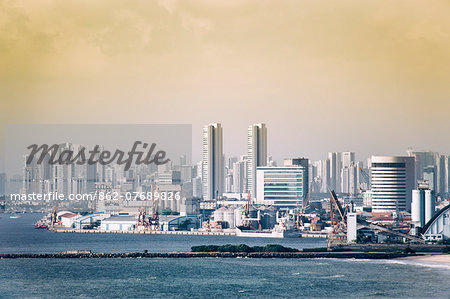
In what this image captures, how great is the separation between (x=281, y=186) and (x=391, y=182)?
8647 millimetres

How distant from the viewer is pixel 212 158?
274 ft

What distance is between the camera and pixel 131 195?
235 ft

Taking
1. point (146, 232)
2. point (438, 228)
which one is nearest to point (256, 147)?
point (146, 232)

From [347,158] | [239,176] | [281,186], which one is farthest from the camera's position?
[347,158]

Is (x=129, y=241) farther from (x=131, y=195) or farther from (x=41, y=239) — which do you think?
(x=131, y=195)

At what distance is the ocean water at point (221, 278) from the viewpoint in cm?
2431

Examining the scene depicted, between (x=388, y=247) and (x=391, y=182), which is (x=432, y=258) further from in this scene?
(x=391, y=182)

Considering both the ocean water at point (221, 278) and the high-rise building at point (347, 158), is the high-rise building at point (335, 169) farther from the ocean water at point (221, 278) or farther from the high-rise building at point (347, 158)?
the ocean water at point (221, 278)

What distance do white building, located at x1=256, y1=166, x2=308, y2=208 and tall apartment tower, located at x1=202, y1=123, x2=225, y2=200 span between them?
19.4 meters

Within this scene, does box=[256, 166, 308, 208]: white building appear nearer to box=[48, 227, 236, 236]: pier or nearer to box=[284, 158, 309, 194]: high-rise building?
box=[284, 158, 309, 194]: high-rise building

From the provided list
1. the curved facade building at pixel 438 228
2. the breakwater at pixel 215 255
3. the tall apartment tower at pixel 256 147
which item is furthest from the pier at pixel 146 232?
the tall apartment tower at pixel 256 147

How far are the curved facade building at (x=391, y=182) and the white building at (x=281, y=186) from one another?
6350mm

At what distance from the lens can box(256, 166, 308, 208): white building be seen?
63.1 meters

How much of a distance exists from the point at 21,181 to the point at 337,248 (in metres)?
47.8
